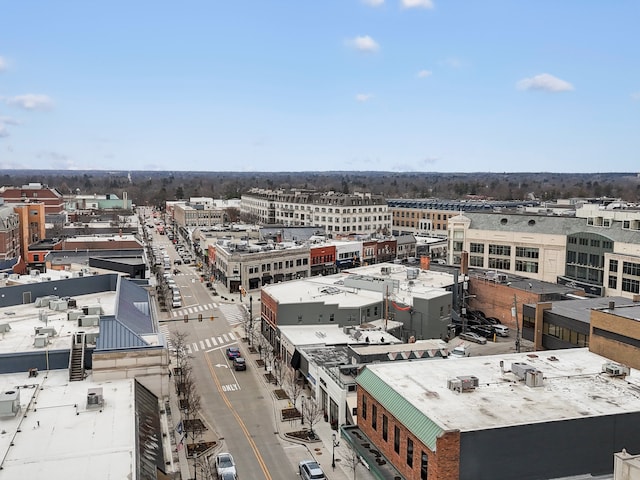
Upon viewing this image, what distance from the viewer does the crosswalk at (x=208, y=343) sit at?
68.9m

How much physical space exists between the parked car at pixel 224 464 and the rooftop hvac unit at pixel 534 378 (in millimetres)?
18665

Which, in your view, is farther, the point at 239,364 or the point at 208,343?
the point at 208,343

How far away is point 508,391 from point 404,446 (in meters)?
7.06

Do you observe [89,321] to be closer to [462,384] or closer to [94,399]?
[94,399]

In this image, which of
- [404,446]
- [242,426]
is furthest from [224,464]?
[404,446]

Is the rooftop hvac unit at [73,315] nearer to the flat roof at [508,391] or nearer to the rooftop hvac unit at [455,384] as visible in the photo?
the flat roof at [508,391]

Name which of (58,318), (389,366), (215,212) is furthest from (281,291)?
(215,212)

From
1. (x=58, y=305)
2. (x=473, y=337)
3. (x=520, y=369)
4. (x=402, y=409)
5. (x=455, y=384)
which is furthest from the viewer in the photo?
(x=473, y=337)

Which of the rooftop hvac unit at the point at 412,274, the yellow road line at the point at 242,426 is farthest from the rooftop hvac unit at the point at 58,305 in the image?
the rooftop hvac unit at the point at 412,274

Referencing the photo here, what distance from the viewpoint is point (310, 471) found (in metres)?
38.7

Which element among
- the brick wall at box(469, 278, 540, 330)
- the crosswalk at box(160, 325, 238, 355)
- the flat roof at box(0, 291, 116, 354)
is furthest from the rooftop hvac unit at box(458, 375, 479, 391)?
the brick wall at box(469, 278, 540, 330)

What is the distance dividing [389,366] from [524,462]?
1108cm

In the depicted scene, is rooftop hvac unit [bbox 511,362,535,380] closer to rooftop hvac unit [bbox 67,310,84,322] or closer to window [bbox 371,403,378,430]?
window [bbox 371,403,378,430]

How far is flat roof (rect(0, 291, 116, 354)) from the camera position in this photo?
135 feet
